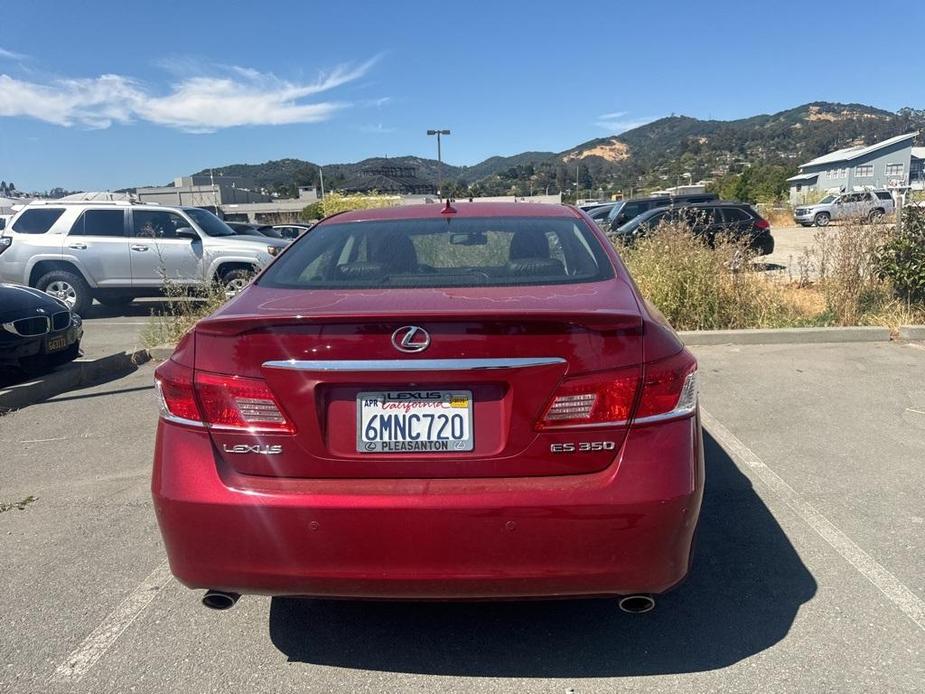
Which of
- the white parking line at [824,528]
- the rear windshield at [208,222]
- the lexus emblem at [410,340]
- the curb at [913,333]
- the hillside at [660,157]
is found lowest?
the white parking line at [824,528]

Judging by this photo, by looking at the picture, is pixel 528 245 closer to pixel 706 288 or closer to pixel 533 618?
pixel 533 618

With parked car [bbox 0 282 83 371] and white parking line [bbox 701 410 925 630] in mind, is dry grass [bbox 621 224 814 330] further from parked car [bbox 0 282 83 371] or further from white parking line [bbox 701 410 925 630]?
parked car [bbox 0 282 83 371]

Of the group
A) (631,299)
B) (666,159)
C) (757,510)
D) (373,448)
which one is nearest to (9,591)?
(373,448)

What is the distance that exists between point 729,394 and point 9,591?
5.21 m

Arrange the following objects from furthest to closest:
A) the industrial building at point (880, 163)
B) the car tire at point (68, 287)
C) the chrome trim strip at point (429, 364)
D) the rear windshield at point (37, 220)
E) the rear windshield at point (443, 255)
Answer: the industrial building at point (880, 163) < the rear windshield at point (37, 220) < the car tire at point (68, 287) < the rear windshield at point (443, 255) < the chrome trim strip at point (429, 364)

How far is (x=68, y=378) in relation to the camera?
6.51 m

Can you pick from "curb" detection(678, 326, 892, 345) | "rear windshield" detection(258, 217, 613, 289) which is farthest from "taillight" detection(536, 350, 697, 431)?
"curb" detection(678, 326, 892, 345)

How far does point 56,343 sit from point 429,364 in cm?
582

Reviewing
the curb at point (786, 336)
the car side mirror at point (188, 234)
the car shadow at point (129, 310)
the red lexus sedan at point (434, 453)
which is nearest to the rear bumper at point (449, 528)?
the red lexus sedan at point (434, 453)

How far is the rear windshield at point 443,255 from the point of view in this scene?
272 cm

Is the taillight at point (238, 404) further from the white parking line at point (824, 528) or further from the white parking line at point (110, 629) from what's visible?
the white parking line at point (824, 528)

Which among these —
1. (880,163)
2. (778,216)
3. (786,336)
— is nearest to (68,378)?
(786,336)

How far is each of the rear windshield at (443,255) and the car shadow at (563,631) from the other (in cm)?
139

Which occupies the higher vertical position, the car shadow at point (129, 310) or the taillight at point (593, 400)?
the taillight at point (593, 400)
